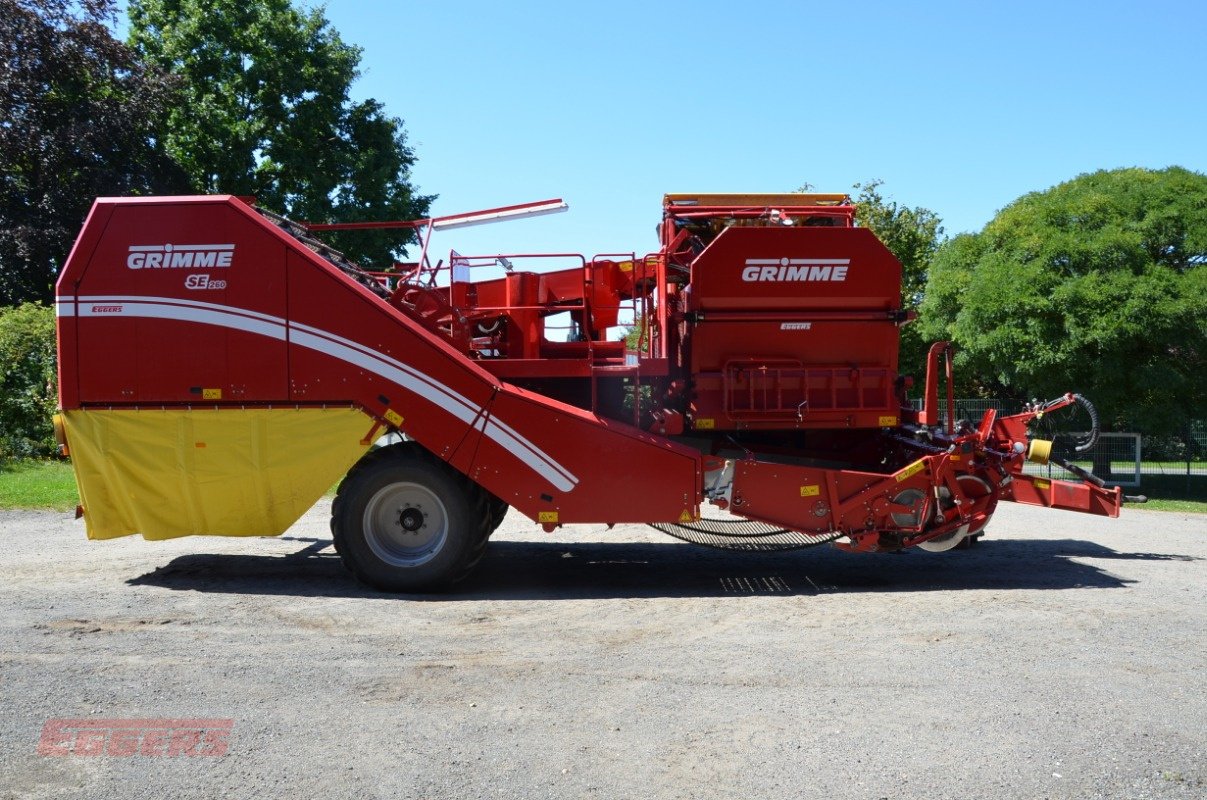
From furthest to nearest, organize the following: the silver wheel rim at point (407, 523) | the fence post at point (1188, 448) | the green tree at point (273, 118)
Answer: the green tree at point (273, 118) < the fence post at point (1188, 448) < the silver wheel rim at point (407, 523)

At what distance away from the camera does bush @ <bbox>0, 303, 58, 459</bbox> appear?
1842 cm

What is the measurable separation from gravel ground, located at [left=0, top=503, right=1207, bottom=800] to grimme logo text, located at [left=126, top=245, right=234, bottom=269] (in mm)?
2754

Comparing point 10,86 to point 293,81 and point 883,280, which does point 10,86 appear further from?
point 883,280

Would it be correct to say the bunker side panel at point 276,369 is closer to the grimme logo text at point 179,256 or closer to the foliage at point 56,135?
the grimme logo text at point 179,256

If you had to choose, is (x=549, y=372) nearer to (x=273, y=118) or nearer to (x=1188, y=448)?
(x=1188, y=448)

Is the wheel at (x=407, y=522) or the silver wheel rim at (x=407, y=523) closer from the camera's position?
the wheel at (x=407, y=522)

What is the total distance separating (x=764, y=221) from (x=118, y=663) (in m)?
6.22

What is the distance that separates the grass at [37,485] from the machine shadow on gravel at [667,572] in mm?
4816

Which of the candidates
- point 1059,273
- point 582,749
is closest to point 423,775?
point 582,749

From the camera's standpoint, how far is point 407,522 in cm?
804

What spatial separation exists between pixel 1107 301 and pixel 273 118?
23.4 meters

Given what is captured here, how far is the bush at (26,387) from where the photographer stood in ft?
60.4

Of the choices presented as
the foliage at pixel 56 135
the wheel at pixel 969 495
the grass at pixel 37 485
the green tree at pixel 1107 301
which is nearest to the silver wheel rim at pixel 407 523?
the wheel at pixel 969 495

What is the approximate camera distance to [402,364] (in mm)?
7828
